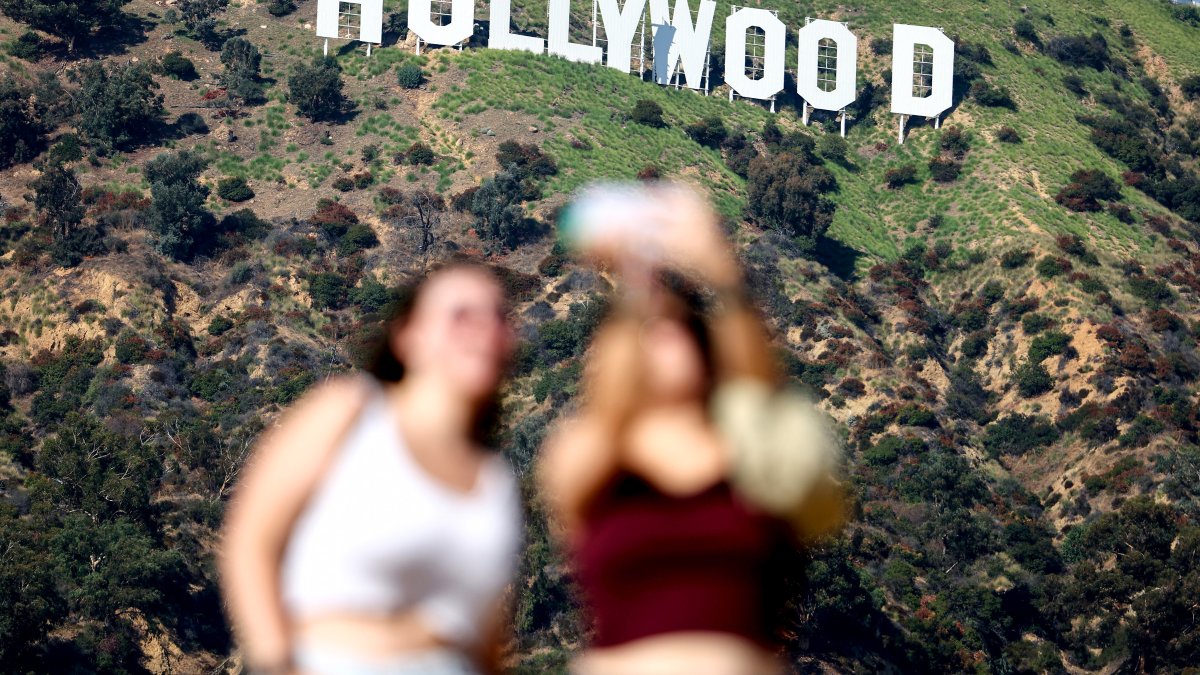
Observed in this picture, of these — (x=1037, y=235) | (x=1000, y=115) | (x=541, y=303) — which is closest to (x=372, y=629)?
(x=541, y=303)

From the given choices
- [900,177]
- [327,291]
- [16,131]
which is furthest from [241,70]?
[900,177]

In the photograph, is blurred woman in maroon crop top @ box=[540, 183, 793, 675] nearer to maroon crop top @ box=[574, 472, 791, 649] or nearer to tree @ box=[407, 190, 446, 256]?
maroon crop top @ box=[574, 472, 791, 649]

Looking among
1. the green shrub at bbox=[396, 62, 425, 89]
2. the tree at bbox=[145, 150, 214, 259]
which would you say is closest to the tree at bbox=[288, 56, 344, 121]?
the green shrub at bbox=[396, 62, 425, 89]

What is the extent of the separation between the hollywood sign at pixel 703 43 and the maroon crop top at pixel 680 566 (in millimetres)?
94618

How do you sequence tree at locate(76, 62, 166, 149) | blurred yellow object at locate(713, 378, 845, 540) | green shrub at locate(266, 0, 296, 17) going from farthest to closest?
green shrub at locate(266, 0, 296, 17) < tree at locate(76, 62, 166, 149) < blurred yellow object at locate(713, 378, 845, 540)

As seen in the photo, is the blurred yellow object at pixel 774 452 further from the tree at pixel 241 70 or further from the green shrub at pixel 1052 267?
the tree at pixel 241 70

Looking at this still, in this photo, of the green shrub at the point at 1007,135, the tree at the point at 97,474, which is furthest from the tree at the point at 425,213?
the green shrub at the point at 1007,135

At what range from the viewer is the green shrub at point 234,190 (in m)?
83.1

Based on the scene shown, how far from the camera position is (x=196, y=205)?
79.6 meters

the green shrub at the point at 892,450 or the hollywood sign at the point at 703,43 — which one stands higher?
the hollywood sign at the point at 703,43

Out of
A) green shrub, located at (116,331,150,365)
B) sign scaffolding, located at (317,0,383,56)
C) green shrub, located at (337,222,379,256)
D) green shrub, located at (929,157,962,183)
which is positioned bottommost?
green shrub, located at (929,157,962,183)

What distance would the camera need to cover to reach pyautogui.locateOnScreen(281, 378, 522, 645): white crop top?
3.68m

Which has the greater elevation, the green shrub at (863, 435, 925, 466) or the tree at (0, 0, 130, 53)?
the tree at (0, 0, 130, 53)

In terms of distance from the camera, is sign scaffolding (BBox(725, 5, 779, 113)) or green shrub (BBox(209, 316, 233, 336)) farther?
sign scaffolding (BBox(725, 5, 779, 113))
